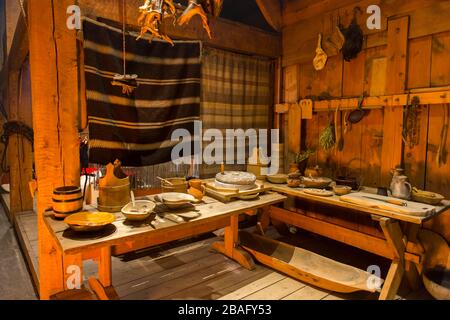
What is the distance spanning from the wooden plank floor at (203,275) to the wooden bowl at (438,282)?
0.46 feet

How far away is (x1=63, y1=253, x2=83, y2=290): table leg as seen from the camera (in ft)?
7.69

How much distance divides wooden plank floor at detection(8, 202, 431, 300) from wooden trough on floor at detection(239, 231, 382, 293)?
10 centimetres

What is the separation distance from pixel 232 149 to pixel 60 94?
203cm

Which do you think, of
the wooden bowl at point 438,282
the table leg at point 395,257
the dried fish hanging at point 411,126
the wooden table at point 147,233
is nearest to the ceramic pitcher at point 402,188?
the table leg at point 395,257

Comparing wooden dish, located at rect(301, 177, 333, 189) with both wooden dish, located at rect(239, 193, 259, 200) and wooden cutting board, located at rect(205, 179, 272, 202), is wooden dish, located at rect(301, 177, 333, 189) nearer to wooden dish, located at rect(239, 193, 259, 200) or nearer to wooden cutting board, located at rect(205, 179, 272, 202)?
wooden cutting board, located at rect(205, 179, 272, 202)

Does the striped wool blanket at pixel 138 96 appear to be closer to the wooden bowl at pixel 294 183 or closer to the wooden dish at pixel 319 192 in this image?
the wooden bowl at pixel 294 183

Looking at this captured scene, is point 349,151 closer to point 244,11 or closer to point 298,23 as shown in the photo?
point 298,23

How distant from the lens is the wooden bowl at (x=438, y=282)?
2367 millimetres

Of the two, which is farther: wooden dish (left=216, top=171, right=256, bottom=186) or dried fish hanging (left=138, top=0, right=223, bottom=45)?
wooden dish (left=216, top=171, right=256, bottom=186)

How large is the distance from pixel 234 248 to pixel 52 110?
83.5 inches

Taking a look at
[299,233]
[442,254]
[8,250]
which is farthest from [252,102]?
[8,250]

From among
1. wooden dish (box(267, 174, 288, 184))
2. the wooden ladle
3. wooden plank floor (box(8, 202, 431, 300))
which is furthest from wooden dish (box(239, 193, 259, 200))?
the wooden ladle

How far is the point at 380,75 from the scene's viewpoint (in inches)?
121

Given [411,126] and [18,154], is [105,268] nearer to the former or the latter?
[411,126]
